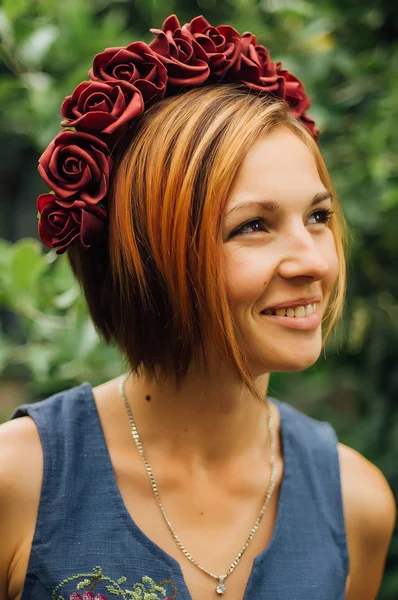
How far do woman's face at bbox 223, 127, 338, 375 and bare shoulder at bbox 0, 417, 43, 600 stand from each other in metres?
0.48

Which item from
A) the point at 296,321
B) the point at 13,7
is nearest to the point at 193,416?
the point at 296,321

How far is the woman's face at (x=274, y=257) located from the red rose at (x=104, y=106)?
246 mm

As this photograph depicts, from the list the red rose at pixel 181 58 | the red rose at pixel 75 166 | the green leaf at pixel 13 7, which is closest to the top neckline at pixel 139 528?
the red rose at pixel 75 166

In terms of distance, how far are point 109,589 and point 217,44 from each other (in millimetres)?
1107

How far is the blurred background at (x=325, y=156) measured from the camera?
7.27ft

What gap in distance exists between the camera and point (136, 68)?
156 centimetres

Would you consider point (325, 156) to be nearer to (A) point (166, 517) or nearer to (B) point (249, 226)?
(B) point (249, 226)

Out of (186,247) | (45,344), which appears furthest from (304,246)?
(45,344)

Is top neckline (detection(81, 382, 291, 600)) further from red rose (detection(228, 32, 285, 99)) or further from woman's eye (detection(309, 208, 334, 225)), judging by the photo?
red rose (detection(228, 32, 285, 99))

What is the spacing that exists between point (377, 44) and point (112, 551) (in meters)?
Result: 1.77

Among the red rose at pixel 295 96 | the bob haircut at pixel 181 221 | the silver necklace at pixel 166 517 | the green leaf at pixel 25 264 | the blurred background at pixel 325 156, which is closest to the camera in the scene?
the bob haircut at pixel 181 221

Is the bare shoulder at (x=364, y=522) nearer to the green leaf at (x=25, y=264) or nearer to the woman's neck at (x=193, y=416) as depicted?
the woman's neck at (x=193, y=416)

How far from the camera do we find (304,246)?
1.50 meters

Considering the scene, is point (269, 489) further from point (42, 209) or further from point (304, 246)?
point (42, 209)
